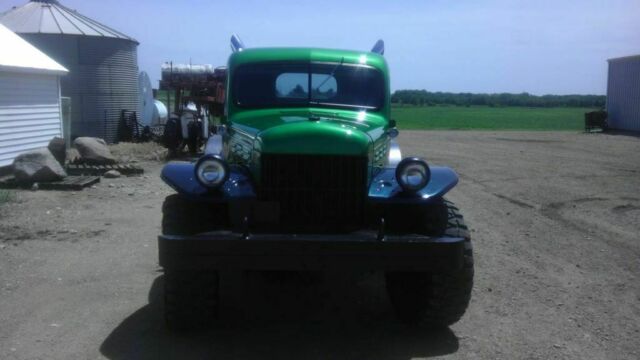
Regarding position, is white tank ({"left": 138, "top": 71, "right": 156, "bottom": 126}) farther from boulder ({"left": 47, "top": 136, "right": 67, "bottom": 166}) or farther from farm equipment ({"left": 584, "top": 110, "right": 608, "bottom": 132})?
farm equipment ({"left": 584, "top": 110, "right": 608, "bottom": 132})

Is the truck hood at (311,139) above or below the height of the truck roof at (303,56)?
below

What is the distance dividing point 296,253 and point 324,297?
186cm

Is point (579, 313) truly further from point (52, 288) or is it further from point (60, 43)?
point (60, 43)

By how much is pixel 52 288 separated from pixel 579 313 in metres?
4.65

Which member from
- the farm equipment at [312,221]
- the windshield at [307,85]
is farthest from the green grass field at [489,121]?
the farm equipment at [312,221]

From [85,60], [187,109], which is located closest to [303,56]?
[187,109]

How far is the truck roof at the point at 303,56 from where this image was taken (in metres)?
7.05

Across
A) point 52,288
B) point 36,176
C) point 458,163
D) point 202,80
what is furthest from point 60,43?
point 52,288

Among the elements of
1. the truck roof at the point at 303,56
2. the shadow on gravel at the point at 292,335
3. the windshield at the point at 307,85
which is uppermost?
the truck roof at the point at 303,56

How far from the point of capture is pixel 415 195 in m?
5.31

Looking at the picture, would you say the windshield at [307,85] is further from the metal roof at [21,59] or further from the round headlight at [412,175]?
the metal roof at [21,59]

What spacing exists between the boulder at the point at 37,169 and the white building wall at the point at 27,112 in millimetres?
Result: 1817

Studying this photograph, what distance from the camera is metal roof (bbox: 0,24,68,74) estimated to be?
50.7 ft

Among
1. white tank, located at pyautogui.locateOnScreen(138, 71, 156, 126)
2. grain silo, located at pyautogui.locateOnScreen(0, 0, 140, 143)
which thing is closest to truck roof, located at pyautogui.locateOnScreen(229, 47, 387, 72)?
grain silo, located at pyautogui.locateOnScreen(0, 0, 140, 143)
